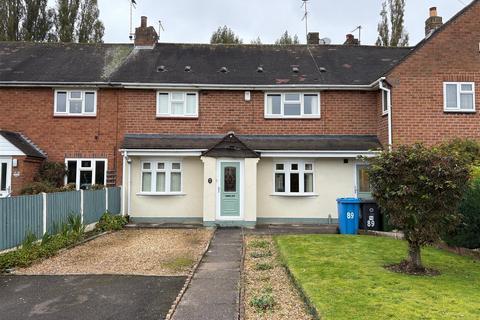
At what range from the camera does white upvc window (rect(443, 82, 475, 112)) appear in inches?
611

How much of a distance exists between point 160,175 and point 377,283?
1088 centimetres

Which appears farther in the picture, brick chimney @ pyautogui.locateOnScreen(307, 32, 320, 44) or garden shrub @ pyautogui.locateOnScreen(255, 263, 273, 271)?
brick chimney @ pyautogui.locateOnScreen(307, 32, 320, 44)

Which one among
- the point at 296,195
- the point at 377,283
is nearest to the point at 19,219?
the point at 377,283

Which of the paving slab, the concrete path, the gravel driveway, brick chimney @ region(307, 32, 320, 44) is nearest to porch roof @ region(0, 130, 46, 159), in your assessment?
the gravel driveway

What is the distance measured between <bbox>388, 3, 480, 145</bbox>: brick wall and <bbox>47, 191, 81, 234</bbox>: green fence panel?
11634mm

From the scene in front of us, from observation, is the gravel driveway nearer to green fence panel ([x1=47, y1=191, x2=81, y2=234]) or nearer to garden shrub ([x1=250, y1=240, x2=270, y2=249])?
green fence panel ([x1=47, y1=191, x2=81, y2=234])

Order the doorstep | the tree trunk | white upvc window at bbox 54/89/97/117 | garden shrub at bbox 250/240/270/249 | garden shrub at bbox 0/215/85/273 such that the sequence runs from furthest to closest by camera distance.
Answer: white upvc window at bbox 54/89/97/117, the doorstep, garden shrub at bbox 250/240/270/249, garden shrub at bbox 0/215/85/273, the tree trunk

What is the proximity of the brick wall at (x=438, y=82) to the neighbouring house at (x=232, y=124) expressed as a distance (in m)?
0.04

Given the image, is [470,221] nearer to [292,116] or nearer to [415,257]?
[415,257]

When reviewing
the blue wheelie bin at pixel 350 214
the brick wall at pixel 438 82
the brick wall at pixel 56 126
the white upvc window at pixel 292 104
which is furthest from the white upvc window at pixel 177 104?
the brick wall at pixel 438 82

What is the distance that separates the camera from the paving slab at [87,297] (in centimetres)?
581

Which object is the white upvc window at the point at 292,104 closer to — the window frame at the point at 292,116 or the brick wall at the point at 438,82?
the window frame at the point at 292,116

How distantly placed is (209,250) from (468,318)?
6409mm

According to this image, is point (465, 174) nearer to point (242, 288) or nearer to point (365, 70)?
point (242, 288)
